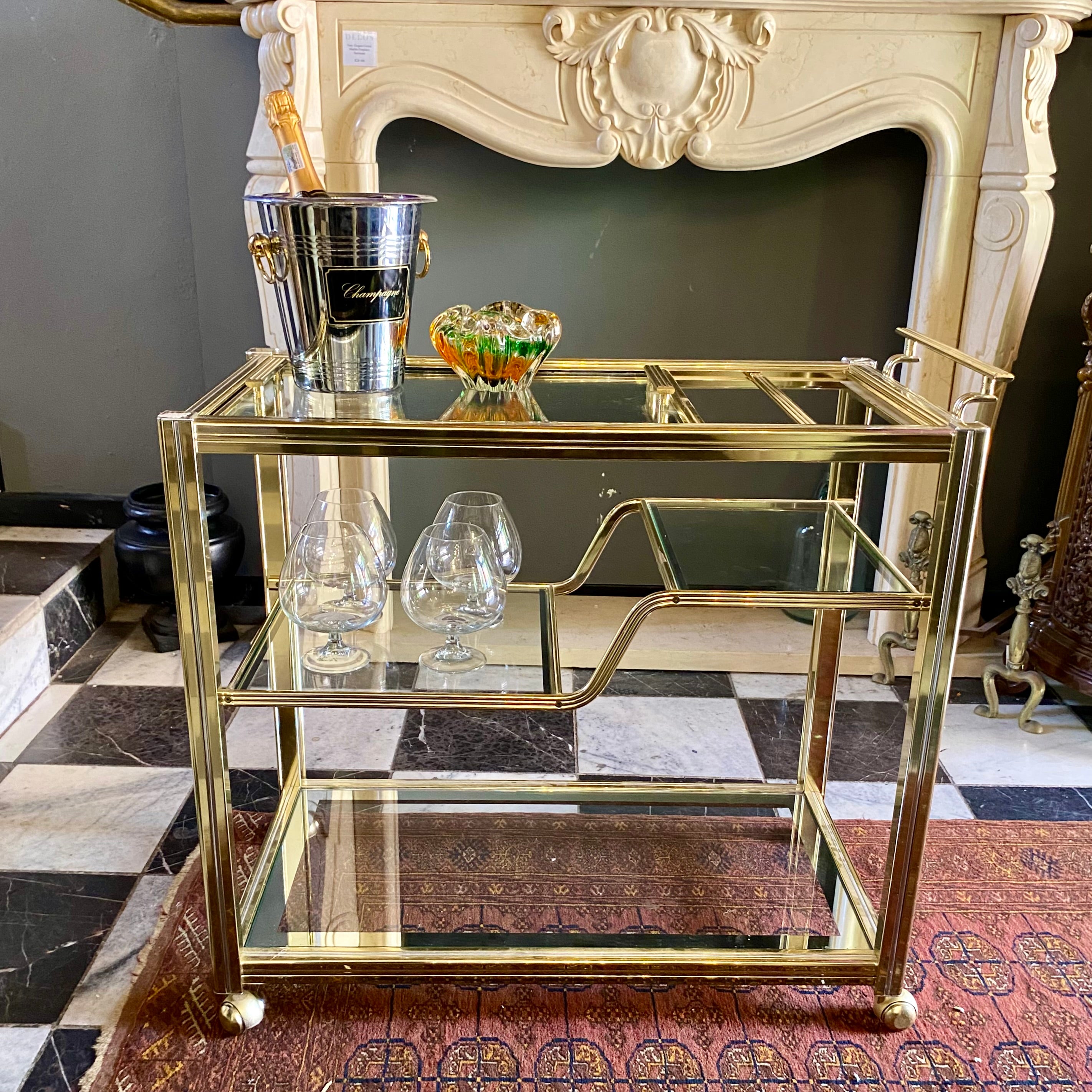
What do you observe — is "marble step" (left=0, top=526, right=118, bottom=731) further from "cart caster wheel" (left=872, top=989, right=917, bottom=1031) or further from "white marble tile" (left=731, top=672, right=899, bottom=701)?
"cart caster wheel" (left=872, top=989, right=917, bottom=1031)

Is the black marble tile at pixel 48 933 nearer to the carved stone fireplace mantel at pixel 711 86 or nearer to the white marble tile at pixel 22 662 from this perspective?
the white marble tile at pixel 22 662

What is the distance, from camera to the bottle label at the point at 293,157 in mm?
1234

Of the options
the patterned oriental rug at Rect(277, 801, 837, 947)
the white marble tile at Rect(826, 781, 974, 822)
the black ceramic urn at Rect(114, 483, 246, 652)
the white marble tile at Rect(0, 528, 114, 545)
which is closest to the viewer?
the patterned oriental rug at Rect(277, 801, 837, 947)

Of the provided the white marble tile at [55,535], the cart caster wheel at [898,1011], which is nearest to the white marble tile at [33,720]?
the white marble tile at [55,535]

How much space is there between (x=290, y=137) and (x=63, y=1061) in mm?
1154

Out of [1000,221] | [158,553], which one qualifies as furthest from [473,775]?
[1000,221]

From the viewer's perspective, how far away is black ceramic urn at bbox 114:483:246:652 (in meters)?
2.42

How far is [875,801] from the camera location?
1.95 meters

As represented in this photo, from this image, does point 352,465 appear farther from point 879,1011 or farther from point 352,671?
point 879,1011

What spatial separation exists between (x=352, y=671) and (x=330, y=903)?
1.25 feet

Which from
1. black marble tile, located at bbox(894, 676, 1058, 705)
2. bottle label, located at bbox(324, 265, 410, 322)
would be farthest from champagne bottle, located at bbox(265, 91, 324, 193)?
black marble tile, located at bbox(894, 676, 1058, 705)

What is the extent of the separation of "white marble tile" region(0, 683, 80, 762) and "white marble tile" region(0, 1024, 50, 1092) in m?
0.71

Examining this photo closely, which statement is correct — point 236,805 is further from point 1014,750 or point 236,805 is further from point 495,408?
point 1014,750

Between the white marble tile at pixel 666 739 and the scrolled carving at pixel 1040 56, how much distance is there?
1.34m
